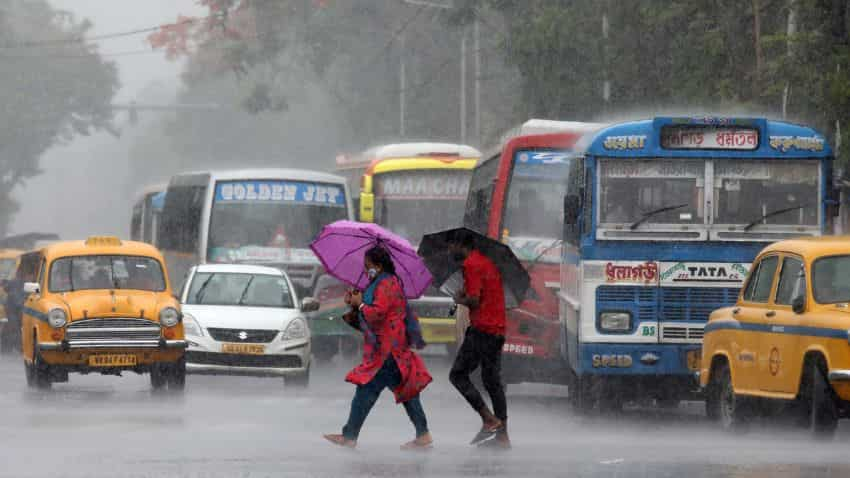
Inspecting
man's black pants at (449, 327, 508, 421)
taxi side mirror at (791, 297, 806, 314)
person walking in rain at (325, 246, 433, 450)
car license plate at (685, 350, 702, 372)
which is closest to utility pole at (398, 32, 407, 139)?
car license plate at (685, 350, 702, 372)

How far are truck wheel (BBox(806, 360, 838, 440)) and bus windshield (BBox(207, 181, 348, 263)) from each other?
1986 centimetres

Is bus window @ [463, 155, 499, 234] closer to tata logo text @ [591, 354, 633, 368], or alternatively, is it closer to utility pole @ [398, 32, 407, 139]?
tata logo text @ [591, 354, 633, 368]

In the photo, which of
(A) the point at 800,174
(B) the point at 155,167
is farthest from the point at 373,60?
(B) the point at 155,167

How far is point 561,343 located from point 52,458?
8040 millimetres

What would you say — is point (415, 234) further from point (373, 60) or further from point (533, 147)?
point (373, 60)

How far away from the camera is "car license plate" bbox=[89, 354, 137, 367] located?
22516 millimetres

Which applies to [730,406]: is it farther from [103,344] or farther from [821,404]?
[103,344]

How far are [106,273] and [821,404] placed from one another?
1113 centimetres

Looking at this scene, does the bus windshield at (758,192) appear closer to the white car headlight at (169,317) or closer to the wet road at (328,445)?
the wet road at (328,445)

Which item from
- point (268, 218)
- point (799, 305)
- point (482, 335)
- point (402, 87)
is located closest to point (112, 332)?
point (482, 335)

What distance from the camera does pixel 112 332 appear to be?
22.6m

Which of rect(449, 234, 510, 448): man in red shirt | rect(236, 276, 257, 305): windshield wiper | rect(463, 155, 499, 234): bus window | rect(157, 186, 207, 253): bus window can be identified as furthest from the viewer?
rect(157, 186, 207, 253): bus window

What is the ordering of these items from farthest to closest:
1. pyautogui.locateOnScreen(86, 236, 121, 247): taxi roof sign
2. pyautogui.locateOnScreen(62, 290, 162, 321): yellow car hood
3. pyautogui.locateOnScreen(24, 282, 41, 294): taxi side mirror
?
pyautogui.locateOnScreen(86, 236, 121, 247): taxi roof sign < pyautogui.locateOnScreen(24, 282, 41, 294): taxi side mirror < pyautogui.locateOnScreen(62, 290, 162, 321): yellow car hood

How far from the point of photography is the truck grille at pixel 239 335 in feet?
80.4
